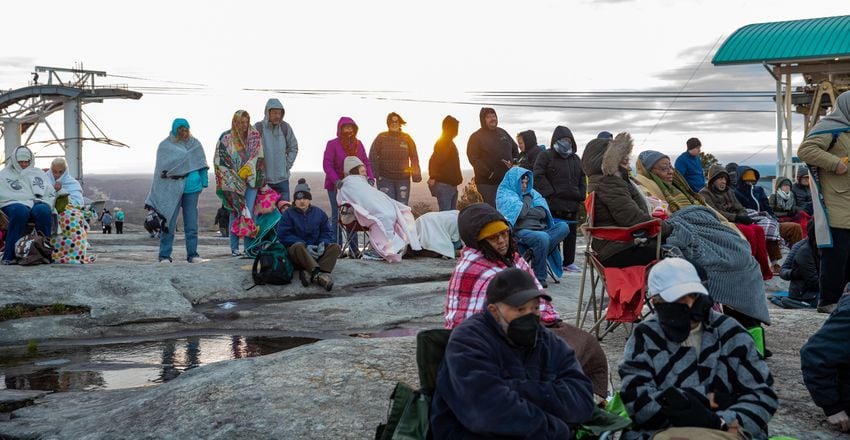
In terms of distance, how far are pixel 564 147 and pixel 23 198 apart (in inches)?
278

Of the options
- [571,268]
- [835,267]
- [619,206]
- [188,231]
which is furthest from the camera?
[571,268]

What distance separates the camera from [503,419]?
335 cm

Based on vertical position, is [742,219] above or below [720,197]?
below

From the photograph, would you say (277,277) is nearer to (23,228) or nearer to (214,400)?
(23,228)

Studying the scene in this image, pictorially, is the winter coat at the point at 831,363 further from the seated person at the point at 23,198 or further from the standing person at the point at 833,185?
the seated person at the point at 23,198

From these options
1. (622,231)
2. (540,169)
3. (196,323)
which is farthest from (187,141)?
(622,231)

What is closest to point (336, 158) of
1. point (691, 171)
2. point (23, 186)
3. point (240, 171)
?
point (240, 171)

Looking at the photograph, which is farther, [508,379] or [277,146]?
[277,146]

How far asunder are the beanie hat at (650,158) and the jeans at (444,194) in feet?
22.2

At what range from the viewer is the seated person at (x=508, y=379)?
3369 mm

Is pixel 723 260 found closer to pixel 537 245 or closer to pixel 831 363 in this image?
pixel 831 363

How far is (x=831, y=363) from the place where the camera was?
416 centimetres

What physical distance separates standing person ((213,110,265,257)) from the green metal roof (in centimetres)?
2037

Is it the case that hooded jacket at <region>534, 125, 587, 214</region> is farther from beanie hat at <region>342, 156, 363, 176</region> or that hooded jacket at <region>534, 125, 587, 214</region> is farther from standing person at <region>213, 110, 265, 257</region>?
standing person at <region>213, 110, 265, 257</region>
